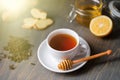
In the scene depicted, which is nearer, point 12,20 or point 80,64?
point 80,64

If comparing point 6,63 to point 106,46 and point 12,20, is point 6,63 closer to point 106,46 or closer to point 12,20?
point 12,20

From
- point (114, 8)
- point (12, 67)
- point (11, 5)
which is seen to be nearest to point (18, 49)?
point (12, 67)

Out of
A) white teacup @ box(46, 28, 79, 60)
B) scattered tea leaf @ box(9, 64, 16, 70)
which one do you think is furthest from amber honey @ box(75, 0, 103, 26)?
scattered tea leaf @ box(9, 64, 16, 70)

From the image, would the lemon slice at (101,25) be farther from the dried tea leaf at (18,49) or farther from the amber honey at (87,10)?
the dried tea leaf at (18,49)

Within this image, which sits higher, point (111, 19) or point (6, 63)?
point (111, 19)

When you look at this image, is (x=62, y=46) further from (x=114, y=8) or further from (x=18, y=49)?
(x=114, y=8)

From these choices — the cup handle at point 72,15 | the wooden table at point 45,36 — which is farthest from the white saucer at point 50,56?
the cup handle at point 72,15

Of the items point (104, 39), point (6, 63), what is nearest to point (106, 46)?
point (104, 39)

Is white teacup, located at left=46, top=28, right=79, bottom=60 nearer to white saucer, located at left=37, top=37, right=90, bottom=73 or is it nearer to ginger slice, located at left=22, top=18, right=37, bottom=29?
white saucer, located at left=37, top=37, right=90, bottom=73

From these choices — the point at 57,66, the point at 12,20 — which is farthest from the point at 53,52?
the point at 12,20
